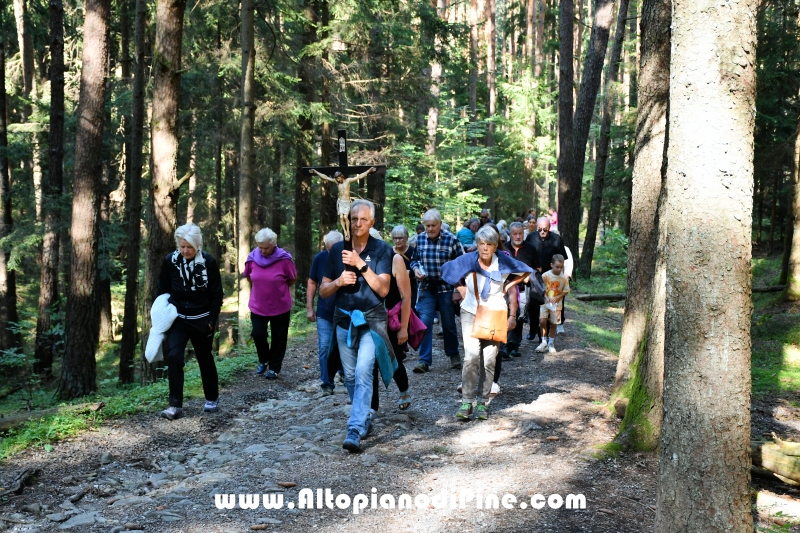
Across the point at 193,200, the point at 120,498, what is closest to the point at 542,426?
the point at 120,498

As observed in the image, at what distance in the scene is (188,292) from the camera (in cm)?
798

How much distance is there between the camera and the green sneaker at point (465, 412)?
7762 mm

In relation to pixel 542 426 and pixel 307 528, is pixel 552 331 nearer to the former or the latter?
pixel 542 426

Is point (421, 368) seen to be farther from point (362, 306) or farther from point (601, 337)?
point (601, 337)

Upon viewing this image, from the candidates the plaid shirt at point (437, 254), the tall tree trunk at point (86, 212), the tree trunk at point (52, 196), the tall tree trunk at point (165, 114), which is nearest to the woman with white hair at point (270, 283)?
the tall tree trunk at point (165, 114)

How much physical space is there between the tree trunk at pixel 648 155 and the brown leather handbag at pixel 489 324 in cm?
145

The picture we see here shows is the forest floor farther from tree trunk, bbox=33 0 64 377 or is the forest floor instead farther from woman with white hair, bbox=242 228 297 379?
tree trunk, bbox=33 0 64 377

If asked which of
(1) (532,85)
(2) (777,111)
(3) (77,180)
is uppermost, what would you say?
(1) (532,85)

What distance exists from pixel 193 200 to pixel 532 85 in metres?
20.3

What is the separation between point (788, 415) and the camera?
323 inches

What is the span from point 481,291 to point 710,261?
4142mm

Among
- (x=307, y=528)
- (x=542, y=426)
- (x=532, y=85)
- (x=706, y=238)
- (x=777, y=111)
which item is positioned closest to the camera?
(x=706, y=238)

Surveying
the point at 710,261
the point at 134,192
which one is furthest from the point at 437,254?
the point at 134,192

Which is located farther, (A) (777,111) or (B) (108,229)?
(A) (777,111)
